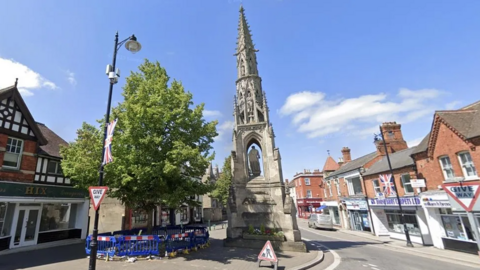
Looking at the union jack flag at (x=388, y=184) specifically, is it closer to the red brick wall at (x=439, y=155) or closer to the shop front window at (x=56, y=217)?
the red brick wall at (x=439, y=155)

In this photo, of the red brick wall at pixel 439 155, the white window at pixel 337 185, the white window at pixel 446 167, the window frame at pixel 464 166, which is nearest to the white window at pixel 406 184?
the red brick wall at pixel 439 155

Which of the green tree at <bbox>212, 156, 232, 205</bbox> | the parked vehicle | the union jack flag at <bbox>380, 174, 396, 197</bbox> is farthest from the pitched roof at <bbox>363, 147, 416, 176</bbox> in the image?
→ the green tree at <bbox>212, 156, 232, 205</bbox>

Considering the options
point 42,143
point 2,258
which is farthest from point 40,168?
point 2,258

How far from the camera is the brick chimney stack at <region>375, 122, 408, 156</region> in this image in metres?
25.7

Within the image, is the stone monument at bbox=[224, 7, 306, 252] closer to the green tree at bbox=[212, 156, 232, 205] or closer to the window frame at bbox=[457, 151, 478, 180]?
the window frame at bbox=[457, 151, 478, 180]

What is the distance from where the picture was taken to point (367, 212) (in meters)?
24.2

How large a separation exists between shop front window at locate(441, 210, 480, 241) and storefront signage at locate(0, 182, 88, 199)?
2677cm

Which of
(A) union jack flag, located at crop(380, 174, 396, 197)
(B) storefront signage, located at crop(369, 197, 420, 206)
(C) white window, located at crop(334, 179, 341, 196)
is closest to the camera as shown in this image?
(B) storefront signage, located at crop(369, 197, 420, 206)

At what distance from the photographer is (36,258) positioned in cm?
1140

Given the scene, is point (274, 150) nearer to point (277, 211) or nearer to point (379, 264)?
→ point (277, 211)

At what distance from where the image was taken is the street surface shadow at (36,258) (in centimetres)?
1020

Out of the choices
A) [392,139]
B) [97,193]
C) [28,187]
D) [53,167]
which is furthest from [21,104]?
[392,139]

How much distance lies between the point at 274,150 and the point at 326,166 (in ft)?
92.8

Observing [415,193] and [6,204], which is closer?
[6,204]
